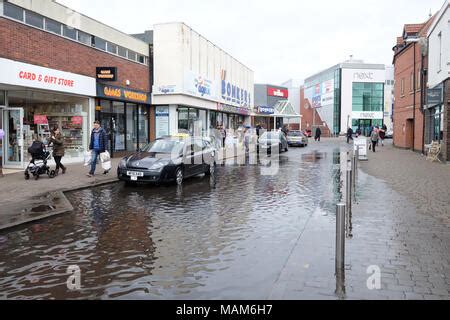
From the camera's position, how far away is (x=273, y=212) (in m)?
8.84

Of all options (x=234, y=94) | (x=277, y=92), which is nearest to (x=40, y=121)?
(x=234, y=94)

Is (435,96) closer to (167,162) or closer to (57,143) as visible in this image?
(167,162)

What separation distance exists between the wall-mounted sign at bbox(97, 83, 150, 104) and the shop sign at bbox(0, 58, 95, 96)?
664 millimetres

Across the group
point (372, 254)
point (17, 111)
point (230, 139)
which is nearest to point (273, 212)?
point (372, 254)

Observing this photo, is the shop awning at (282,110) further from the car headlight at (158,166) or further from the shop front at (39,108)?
the car headlight at (158,166)

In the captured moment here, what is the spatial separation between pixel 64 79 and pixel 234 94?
21.6 metres

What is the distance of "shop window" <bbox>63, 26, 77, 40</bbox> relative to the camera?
17.7 meters

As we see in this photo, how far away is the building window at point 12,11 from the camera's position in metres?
14.4

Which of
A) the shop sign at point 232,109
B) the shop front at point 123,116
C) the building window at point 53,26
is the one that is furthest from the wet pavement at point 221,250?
the shop sign at point 232,109

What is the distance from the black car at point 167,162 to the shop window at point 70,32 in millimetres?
6622

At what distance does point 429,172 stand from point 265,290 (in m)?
13.3

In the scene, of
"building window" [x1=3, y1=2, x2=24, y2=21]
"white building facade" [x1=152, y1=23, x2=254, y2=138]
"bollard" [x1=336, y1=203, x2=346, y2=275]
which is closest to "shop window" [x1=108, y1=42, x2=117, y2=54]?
"white building facade" [x1=152, y1=23, x2=254, y2=138]

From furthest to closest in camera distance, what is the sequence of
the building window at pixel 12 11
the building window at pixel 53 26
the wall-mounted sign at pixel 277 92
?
the wall-mounted sign at pixel 277 92 → the building window at pixel 53 26 → the building window at pixel 12 11

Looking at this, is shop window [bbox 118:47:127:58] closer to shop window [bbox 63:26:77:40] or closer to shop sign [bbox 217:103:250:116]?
shop window [bbox 63:26:77:40]
